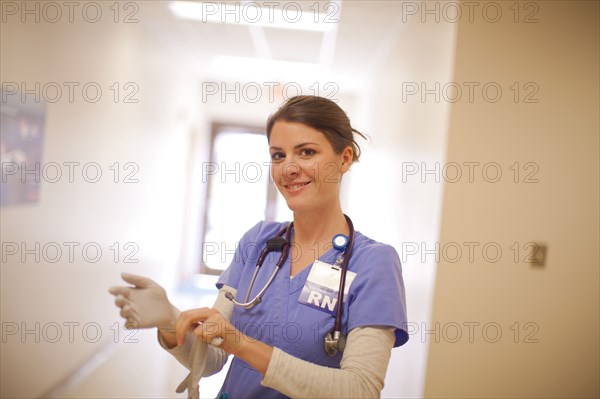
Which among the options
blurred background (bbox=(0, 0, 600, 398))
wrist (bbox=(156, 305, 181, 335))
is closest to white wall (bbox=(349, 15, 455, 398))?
blurred background (bbox=(0, 0, 600, 398))

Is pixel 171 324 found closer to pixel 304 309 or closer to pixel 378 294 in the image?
pixel 304 309

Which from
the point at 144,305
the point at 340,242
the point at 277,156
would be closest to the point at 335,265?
the point at 340,242

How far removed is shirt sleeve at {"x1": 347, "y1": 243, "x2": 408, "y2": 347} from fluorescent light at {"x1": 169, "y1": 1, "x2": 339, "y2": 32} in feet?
7.45

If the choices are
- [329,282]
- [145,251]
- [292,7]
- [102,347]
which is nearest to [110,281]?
[102,347]

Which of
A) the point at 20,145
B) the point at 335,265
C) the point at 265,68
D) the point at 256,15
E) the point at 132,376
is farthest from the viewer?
the point at 265,68

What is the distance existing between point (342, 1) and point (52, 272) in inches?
88.6

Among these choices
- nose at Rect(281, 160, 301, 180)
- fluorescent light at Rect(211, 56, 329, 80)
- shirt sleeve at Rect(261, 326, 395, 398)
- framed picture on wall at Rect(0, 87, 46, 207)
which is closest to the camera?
shirt sleeve at Rect(261, 326, 395, 398)

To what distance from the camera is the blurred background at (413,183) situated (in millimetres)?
2010

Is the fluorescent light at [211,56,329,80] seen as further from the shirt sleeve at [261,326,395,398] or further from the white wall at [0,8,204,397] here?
the shirt sleeve at [261,326,395,398]

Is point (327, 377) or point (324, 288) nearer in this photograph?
point (327, 377)

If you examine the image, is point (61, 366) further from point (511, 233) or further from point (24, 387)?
point (511, 233)

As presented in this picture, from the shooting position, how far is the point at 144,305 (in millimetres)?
930

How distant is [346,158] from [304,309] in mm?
401

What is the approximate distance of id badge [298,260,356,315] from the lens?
103 centimetres
